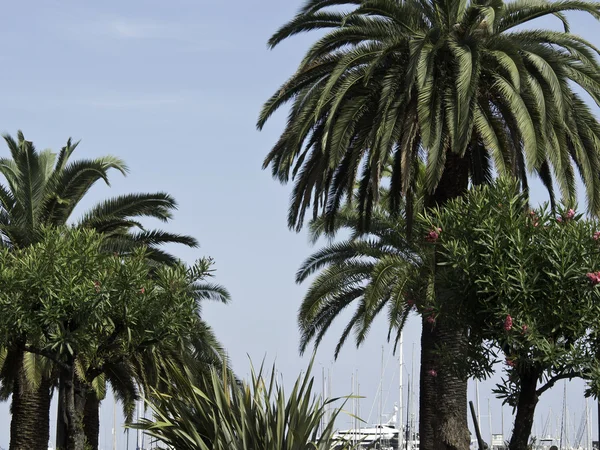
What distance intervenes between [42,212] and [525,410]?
15.5 meters

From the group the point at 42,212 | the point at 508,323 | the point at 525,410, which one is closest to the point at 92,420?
the point at 42,212

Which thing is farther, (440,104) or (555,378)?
(440,104)

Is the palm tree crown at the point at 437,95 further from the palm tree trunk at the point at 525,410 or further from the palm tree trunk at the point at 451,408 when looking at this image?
the palm tree trunk at the point at 525,410

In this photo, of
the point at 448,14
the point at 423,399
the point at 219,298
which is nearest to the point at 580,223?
the point at 448,14

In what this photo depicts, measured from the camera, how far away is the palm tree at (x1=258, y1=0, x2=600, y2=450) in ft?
66.1

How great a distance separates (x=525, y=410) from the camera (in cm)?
1483

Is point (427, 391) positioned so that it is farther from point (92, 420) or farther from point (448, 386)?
point (92, 420)

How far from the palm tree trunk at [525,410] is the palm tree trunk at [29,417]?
15211 mm

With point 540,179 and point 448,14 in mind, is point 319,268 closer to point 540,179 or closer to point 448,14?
point 540,179

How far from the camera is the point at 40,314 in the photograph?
19047 mm

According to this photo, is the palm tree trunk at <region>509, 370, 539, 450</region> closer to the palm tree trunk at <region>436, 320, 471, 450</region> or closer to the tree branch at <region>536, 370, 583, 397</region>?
the tree branch at <region>536, 370, 583, 397</region>

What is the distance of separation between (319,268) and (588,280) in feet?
48.7

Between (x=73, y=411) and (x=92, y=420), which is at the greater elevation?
(x=92, y=420)

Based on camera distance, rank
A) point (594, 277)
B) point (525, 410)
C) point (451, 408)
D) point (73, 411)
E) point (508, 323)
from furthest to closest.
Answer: point (451, 408), point (73, 411), point (525, 410), point (508, 323), point (594, 277)
